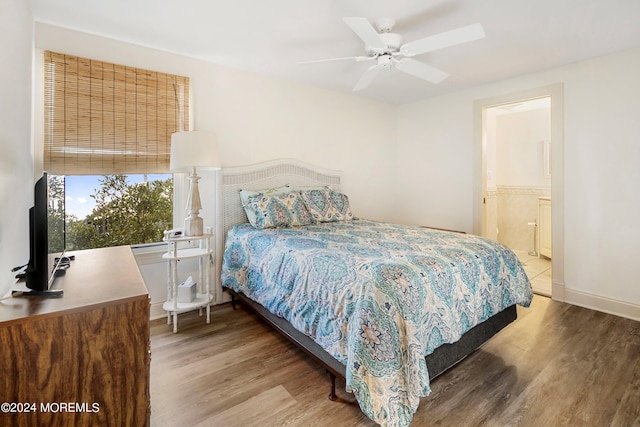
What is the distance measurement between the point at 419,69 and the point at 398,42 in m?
0.35

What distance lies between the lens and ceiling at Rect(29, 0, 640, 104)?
2139 millimetres

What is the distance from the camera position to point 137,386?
112cm

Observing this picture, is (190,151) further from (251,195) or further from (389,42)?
(389,42)

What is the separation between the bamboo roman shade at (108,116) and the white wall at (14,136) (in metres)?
0.28

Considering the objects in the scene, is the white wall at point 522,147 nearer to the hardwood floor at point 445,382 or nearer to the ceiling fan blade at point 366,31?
the hardwood floor at point 445,382

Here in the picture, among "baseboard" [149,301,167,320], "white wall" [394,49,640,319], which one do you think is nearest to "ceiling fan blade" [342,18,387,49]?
"white wall" [394,49,640,319]

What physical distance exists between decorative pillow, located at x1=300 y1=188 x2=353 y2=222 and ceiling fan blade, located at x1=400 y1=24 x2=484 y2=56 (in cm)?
165

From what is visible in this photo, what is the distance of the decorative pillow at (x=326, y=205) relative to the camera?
3.30m

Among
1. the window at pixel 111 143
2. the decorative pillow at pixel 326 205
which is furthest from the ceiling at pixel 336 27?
the decorative pillow at pixel 326 205

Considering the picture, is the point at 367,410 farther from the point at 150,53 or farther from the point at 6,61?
the point at 150,53

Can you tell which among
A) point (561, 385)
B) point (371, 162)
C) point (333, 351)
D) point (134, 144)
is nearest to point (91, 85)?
point (134, 144)

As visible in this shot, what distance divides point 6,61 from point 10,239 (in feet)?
2.76

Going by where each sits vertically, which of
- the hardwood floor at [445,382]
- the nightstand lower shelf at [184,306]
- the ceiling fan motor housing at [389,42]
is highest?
the ceiling fan motor housing at [389,42]

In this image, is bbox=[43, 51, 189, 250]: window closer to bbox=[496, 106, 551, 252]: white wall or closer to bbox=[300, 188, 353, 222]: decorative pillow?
bbox=[300, 188, 353, 222]: decorative pillow
